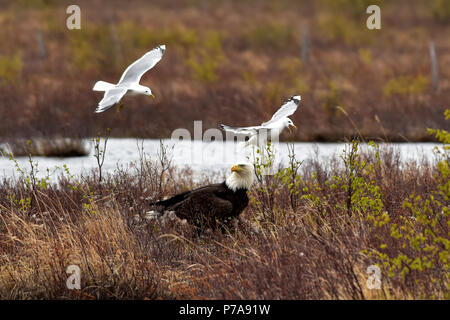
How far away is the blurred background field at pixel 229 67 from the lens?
54.6 feet

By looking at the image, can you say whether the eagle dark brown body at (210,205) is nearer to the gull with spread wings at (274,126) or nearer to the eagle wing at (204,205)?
the eagle wing at (204,205)

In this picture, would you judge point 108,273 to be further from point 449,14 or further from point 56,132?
point 449,14

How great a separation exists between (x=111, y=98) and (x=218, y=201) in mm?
1337

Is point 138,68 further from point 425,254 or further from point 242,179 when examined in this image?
point 425,254

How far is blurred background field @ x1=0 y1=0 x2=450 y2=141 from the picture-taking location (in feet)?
54.6

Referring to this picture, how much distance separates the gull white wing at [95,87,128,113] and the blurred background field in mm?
3391

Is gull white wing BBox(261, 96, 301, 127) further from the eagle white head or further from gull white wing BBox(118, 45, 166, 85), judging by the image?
gull white wing BBox(118, 45, 166, 85)

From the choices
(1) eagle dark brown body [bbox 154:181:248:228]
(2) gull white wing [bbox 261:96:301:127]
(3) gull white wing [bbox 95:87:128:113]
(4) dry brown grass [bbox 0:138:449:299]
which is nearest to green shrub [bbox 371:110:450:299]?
(4) dry brown grass [bbox 0:138:449:299]

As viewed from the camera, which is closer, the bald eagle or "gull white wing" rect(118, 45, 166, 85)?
"gull white wing" rect(118, 45, 166, 85)

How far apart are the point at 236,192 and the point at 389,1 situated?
4327 cm

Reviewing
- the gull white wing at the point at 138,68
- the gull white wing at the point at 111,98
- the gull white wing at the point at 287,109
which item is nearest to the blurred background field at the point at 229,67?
the gull white wing at the point at 287,109

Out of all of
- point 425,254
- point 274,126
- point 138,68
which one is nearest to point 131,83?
point 138,68

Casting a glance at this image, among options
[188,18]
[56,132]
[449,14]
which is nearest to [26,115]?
[56,132]

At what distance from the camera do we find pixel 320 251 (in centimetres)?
488
